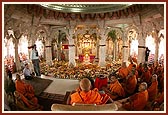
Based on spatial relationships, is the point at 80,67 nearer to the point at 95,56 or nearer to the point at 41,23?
the point at 95,56

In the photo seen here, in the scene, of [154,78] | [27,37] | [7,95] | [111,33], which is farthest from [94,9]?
[7,95]

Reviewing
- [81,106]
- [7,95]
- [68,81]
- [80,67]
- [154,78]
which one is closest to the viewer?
[81,106]

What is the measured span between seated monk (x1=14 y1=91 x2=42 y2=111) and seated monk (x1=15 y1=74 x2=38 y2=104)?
13 cm

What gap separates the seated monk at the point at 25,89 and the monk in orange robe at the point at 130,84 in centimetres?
229

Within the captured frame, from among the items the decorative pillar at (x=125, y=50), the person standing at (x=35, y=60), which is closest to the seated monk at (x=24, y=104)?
the person standing at (x=35, y=60)

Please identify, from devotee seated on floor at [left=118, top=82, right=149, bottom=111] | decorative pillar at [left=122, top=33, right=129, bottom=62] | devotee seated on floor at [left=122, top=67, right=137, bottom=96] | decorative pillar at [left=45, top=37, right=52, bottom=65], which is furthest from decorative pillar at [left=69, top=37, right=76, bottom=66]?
devotee seated on floor at [left=118, top=82, right=149, bottom=111]

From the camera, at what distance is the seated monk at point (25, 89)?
495 centimetres

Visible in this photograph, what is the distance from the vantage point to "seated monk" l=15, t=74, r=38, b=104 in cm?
495

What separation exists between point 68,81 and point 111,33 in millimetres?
3025

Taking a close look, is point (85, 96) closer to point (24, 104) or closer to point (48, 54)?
point (24, 104)

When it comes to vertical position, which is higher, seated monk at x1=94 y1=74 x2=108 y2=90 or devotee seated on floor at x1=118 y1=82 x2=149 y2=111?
seated monk at x1=94 y1=74 x2=108 y2=90

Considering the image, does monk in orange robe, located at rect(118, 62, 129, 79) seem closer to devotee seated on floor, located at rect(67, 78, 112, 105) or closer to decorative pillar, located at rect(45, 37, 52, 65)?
decorative pillar, located at rect(45, 37, 52, 65)

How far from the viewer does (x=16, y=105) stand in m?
4.57

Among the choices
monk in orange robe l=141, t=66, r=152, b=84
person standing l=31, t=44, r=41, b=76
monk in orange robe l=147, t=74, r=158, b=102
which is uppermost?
person standing l=31, t=44, r=41, b=76
